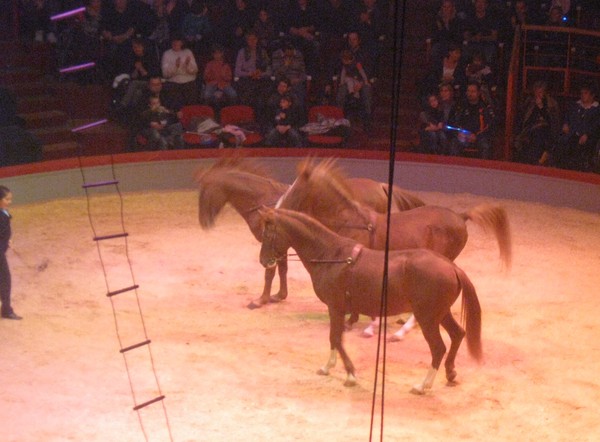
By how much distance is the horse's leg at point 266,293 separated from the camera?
9.10 m

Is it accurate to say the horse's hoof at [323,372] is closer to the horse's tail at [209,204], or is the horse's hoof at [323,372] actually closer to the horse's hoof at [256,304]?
the horse's hoof at [256,304]

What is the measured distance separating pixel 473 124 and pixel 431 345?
7.87 m

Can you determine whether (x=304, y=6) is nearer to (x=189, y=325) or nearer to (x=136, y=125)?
(x=136, y=125)

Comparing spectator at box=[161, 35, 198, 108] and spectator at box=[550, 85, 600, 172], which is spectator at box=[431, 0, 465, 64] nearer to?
spectator at box=[550, 85, 600, 172]

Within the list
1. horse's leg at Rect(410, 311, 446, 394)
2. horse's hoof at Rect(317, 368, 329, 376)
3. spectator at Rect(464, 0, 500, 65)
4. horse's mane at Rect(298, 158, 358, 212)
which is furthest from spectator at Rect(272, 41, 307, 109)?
horse's leg at Rect(410, 311, 446, 394)

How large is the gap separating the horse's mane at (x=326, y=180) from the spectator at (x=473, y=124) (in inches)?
257

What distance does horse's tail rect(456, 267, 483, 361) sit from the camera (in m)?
6.90

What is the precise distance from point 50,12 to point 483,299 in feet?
33.9

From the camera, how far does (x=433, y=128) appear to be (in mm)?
14562

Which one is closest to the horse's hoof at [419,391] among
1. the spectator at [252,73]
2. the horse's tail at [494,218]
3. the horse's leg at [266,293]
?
the horse's tail at [494,218]

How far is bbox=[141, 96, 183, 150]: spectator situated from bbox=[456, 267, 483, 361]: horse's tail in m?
8.45

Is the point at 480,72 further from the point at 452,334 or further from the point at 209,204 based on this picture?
the point at 452,334

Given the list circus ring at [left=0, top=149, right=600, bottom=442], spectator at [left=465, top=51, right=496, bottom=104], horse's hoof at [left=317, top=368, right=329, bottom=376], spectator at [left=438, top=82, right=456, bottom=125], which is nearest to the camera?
circus ring at [left=0, top=149, right=600, bottom=442]

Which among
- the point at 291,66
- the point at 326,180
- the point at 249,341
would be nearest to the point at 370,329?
the point at 249,341
